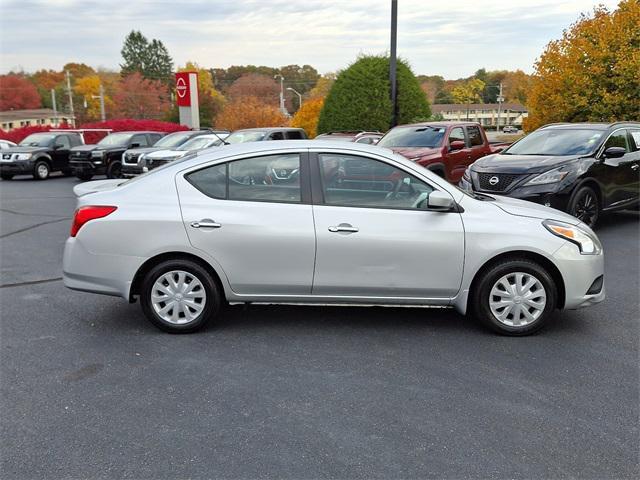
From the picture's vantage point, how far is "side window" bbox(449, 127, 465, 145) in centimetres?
1193

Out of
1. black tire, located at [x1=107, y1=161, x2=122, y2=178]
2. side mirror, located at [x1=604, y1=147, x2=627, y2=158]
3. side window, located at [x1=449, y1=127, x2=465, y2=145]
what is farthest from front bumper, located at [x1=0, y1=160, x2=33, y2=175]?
side mirror, located at [x1=604, y1=147, x2=627, y2=158]

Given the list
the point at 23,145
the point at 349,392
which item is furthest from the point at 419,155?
the point at 23,145

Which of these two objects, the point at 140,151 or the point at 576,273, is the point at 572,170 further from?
the point at 140,151

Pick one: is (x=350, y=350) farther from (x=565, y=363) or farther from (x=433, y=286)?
(x=565, y=363)

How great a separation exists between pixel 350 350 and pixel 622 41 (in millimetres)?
14096

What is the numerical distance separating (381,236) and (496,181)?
483 cm

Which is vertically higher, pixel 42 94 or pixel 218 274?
pixel 42 94

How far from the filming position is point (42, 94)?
371 ft

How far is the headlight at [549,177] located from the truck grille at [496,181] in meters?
0.24

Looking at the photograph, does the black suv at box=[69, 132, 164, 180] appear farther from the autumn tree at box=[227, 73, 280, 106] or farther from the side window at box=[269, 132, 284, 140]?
the autumn tree at box=[227, 73, 280, 106]

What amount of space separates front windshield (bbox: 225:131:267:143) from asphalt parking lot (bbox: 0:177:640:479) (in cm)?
936

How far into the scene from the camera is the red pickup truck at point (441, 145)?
448 inches

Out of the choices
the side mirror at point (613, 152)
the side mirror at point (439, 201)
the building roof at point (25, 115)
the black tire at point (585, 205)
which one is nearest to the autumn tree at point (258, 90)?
the building roof at point (25, 115)

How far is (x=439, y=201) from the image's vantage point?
4582 mm
